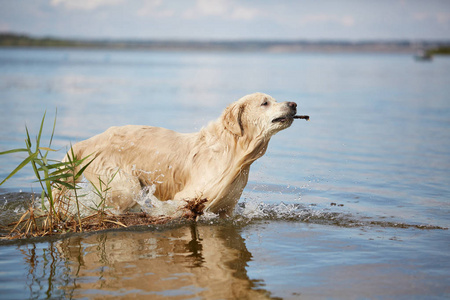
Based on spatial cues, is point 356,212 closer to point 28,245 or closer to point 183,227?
point 183,227

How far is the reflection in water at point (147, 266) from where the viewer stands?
5902 millimetres

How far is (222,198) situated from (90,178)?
78.4 inches

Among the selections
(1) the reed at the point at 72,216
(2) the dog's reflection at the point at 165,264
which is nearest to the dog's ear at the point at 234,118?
(1) the reed at the point at 72,216

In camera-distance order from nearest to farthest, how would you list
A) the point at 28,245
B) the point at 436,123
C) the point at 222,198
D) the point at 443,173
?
the point at 28,245, the point at 222,198, the point at 443,173, the point at 436,123

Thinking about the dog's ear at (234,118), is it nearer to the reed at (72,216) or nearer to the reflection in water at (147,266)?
the reed at (72,216)

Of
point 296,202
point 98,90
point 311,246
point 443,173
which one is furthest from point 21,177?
point 98,90

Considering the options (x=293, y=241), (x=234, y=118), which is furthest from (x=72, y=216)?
(x=293, y=241)

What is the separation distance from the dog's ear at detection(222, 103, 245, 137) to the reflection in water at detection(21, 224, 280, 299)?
1.52m

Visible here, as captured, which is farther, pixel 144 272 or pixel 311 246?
pixel 311 246

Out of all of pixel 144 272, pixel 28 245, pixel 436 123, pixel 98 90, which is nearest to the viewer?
pixel 144 272

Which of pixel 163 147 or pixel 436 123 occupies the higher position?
A: pixel 436 123

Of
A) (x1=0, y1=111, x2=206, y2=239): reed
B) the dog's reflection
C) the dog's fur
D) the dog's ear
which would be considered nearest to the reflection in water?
the dog's reflection

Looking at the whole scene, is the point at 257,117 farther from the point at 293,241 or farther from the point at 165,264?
the point at 165,264

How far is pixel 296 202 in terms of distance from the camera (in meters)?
10.2
